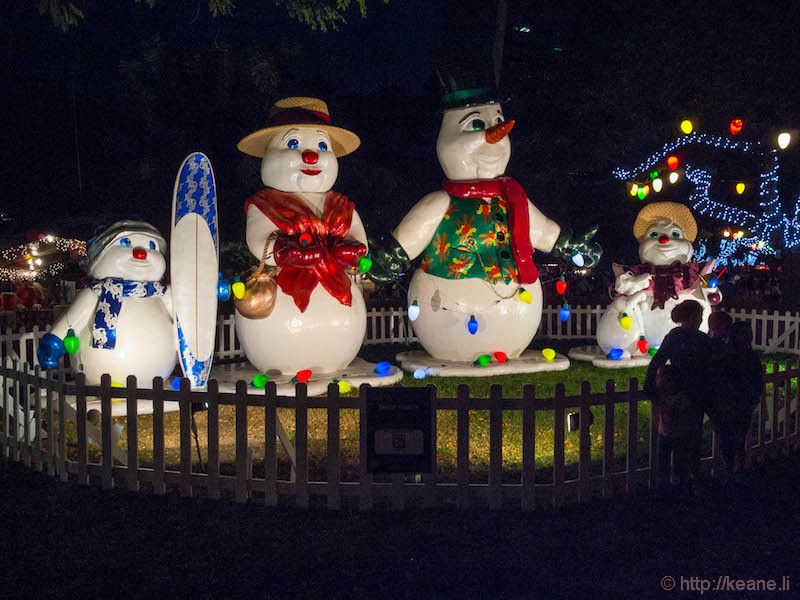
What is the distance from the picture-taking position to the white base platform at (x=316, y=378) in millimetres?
9445

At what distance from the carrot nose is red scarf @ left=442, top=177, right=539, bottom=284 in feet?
1.85

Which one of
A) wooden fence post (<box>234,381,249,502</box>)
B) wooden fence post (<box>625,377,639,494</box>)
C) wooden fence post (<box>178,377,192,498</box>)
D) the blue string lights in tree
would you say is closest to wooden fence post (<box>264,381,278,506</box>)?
wooden fence post (<box>234,381,249,502</box>)

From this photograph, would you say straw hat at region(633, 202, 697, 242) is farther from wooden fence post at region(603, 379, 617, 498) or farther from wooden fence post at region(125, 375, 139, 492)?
wooden fence post at region(125, 375, 139, 492)

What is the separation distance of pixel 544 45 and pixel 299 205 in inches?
533

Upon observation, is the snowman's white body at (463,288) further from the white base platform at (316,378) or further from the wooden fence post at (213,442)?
the wooden fence post at (213,442)

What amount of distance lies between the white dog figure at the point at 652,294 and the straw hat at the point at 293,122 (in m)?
4.41

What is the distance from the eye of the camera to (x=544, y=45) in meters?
21.4

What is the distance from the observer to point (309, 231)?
9.77 m

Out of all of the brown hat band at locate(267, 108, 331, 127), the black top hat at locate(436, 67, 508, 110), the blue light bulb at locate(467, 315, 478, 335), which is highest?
the black top hat at locate(436, 67, 508, 110)

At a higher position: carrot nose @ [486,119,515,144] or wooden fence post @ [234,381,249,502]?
carrot nose @ [486,119,515,144]

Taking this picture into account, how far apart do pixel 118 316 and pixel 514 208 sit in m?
4.93

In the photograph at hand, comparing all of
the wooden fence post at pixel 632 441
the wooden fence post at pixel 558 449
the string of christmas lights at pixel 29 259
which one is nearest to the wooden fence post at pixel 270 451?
the wooden fence post at pixel 558 449

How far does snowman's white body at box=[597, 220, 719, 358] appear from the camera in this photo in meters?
12.1

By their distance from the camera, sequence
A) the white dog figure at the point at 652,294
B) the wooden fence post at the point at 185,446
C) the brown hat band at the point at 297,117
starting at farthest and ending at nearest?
the white dog figure at the point at 652,294 < the brown hat band at the point at 297,117 < the wooden fence post at the point at 185,446
